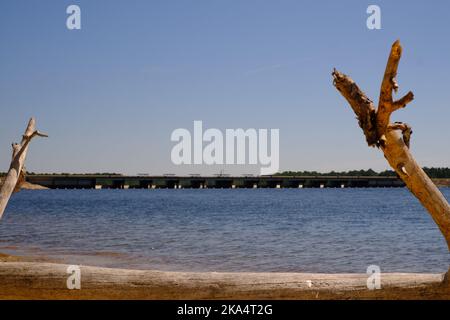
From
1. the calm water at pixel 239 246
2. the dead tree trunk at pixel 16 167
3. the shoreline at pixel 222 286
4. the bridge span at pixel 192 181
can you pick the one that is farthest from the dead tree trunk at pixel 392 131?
the bridge span at pixel 192 181

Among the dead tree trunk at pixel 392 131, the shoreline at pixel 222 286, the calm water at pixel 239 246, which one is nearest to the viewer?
the dead tree trunk at pixel 392 131

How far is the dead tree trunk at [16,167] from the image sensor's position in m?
10.0

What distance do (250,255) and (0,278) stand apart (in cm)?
1546

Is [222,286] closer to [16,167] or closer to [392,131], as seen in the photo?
[392,131]

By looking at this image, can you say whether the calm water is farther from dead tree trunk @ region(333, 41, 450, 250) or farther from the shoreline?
dead tree trunk @ region(333, 41, 450, 250)

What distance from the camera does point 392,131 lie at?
667 centimetres

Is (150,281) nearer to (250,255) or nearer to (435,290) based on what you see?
(435,290)

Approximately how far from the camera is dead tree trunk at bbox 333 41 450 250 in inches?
243

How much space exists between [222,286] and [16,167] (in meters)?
4.82

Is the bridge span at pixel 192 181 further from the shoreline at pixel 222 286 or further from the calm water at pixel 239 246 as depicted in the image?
the shoreline at pixel 222 286

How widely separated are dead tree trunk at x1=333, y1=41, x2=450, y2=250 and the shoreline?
34.5 inches

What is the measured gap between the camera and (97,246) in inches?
1023

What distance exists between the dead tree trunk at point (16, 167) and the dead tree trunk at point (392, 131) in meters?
6.18
